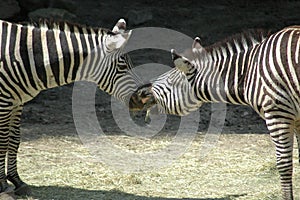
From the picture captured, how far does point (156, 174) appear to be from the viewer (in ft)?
27.0

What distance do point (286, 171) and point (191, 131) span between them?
11.9ft

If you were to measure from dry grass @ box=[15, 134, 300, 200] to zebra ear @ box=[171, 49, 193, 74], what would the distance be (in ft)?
4.90

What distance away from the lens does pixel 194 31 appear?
14.9 metres

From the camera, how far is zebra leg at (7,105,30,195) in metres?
7.43

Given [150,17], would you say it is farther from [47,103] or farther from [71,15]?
[47,103]

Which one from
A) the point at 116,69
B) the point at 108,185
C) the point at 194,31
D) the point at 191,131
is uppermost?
the point at 194,31

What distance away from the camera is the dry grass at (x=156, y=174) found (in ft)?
24.7

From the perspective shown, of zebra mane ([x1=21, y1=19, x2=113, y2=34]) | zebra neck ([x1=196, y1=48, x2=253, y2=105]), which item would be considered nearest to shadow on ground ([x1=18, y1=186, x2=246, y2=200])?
zebra neck ([x1=196, y1=48, x2=253, y2=105])

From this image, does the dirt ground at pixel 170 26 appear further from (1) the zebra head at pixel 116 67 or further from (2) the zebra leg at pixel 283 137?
(2) the zebra leg at pixel 283 137

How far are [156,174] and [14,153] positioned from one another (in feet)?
6.00

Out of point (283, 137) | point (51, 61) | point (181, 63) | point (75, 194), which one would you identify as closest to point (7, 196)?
point (75, 194)

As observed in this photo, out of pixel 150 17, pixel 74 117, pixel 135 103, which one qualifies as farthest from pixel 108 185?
pixel 150 17

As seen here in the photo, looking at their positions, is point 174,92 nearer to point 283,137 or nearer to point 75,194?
point 283,137

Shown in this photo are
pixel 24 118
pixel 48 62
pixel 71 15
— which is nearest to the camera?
pixel 48 62
